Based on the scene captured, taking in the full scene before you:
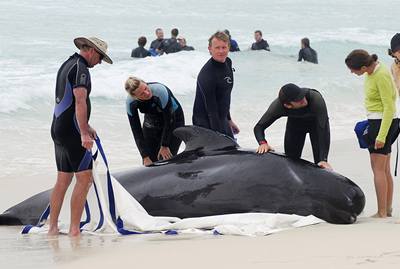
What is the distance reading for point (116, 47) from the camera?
43156 mm

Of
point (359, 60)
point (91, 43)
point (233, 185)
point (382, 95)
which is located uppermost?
point (91, 43)

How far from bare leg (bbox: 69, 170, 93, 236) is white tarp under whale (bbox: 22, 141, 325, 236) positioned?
18 cm

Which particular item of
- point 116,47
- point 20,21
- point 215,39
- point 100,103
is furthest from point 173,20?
point 215,39

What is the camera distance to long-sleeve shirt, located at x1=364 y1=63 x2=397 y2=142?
8.77 meters

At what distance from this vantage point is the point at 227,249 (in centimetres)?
701

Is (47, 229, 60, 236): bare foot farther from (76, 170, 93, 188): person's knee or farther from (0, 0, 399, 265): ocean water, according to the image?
(76, 170, 93, 188): person's knee

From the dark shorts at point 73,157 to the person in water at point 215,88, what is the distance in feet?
5.29

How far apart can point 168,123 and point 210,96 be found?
1.94ft

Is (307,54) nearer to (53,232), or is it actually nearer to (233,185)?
(233,185)

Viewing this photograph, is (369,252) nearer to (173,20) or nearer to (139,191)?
(139,191)

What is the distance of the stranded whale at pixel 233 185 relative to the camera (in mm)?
8531

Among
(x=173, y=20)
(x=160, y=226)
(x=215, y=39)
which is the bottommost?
(x=173, y=20)

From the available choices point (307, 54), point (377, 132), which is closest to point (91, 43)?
point (377, 132)

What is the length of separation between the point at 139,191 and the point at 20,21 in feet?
148
